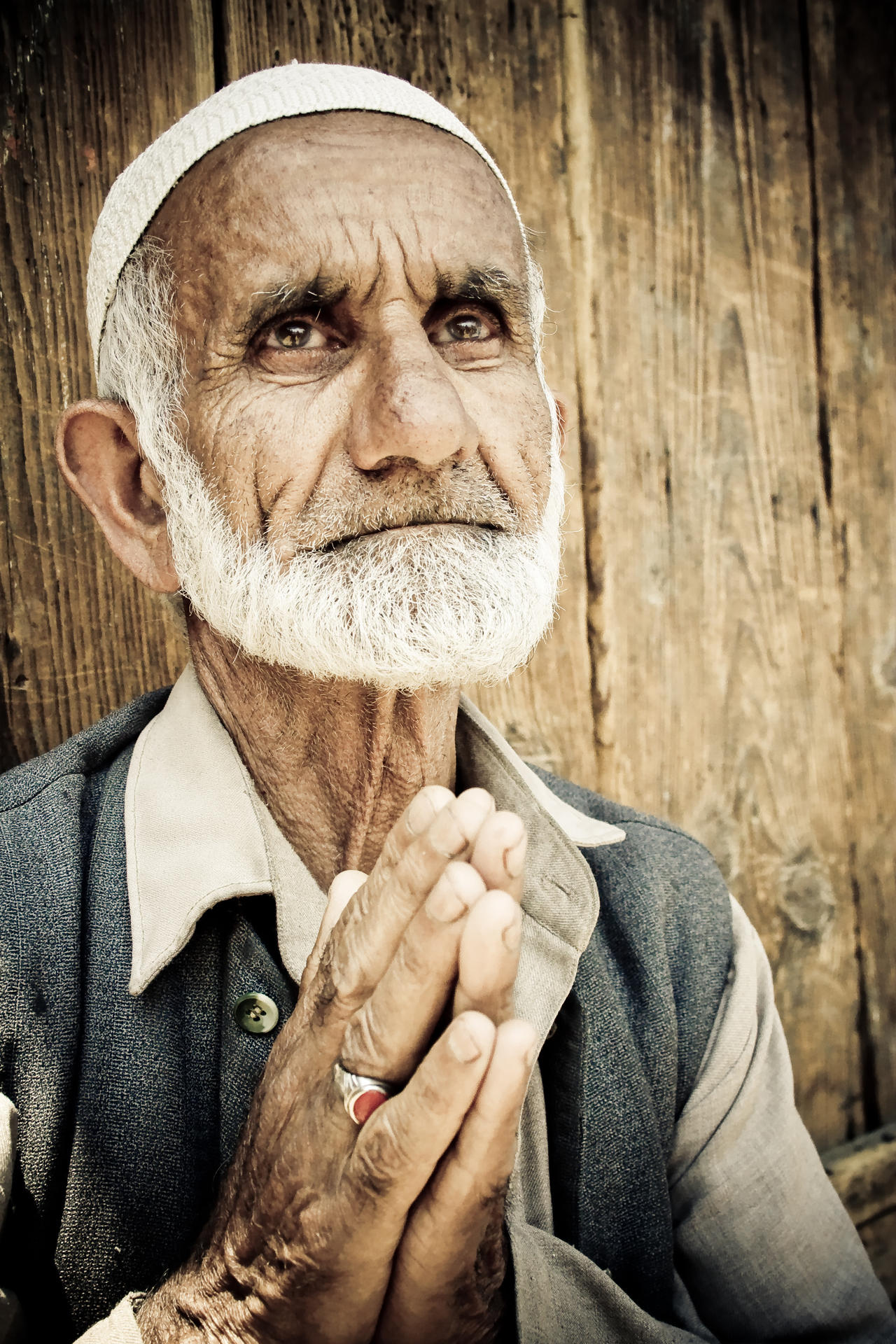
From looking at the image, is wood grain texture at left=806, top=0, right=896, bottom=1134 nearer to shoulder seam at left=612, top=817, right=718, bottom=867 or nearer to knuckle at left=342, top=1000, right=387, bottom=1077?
shoulder seam at left=612, top=817, right=718, bottom=867

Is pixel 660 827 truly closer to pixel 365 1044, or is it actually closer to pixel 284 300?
pixel 365 1044

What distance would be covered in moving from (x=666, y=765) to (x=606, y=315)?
110 centimetres

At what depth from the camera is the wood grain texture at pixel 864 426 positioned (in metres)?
2.29

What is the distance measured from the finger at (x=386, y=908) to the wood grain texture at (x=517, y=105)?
1.12 metres

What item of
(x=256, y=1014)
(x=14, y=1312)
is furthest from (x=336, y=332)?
(x=14, y=1312)

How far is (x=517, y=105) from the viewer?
1.95 metres

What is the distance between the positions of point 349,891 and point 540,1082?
1.97 feet

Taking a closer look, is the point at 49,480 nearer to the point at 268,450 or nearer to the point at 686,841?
the point at 268,450

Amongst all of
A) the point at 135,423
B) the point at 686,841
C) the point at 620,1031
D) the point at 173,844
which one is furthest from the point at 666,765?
the point at 135,423

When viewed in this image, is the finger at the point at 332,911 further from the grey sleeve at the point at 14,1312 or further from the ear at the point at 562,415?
the ear at the point at 562,415

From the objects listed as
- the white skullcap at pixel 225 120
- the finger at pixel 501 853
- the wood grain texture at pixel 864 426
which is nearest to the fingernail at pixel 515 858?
the finger at pixel 501 853

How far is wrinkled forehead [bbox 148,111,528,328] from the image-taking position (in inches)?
52.2

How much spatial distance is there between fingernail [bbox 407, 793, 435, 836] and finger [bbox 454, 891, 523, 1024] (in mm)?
101

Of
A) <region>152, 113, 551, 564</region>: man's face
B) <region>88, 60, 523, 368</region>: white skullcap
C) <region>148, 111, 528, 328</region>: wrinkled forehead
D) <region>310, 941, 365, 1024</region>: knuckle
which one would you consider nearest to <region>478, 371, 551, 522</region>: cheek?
<region>152, 113, 551, 564</region>: man's face
